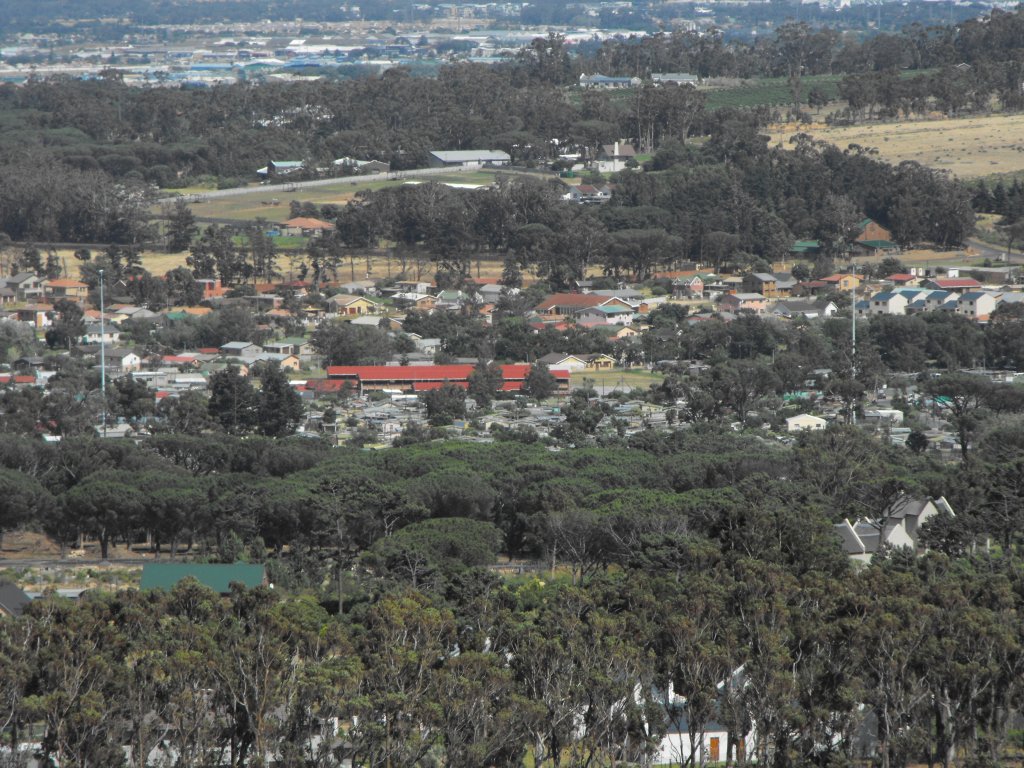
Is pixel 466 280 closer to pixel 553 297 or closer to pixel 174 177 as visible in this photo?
pixel 553 297

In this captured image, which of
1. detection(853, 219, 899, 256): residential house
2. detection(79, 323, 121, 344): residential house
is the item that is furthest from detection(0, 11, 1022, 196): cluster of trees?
detection(79, 323, 121, 344): residential house

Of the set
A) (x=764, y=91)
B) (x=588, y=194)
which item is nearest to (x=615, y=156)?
(x=588, y=194)

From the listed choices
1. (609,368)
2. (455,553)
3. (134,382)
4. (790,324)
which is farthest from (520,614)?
(790,324)

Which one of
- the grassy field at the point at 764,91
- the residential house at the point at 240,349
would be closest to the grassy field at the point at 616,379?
the residential house at the point at 240,349

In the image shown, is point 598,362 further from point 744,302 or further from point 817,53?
point 817,53

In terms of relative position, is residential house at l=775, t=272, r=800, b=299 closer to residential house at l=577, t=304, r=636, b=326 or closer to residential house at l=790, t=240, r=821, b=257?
residential house at l=790, t=240, r=821, b=257
